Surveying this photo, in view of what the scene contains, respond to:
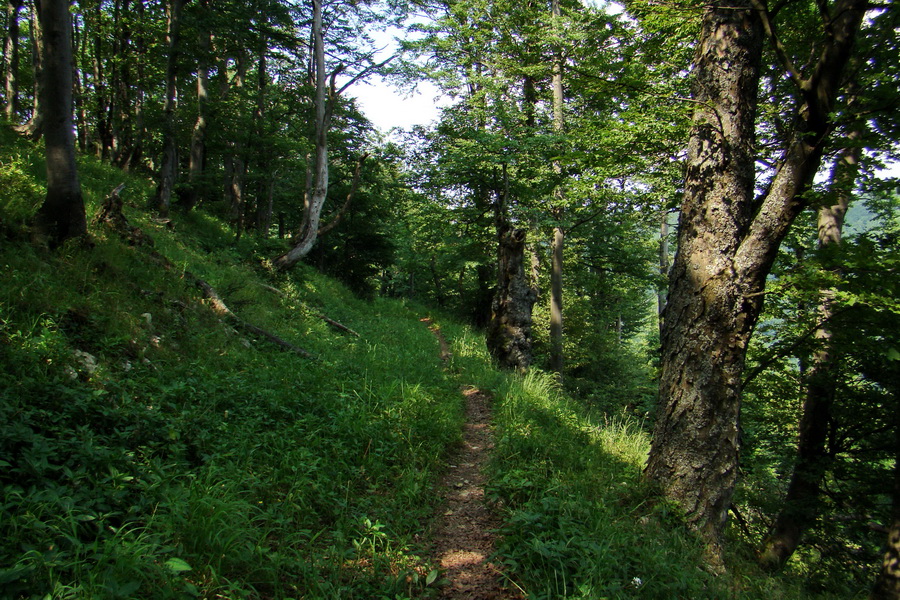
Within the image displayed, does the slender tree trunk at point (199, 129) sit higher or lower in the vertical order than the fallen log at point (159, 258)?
higher

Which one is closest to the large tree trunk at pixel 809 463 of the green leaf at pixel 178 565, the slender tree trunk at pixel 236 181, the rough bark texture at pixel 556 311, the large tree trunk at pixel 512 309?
the large tree trunk at pixel 512 309

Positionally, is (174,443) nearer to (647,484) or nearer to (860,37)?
(647,484)

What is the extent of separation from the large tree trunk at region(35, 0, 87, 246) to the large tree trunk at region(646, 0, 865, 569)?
24.7 feet

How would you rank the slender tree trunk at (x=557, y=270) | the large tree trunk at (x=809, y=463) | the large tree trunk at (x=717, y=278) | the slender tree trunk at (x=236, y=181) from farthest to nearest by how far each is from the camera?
the slender tree trunk at (x=236, y=181)
the slender tree trunk at (x=557, y=270)
the large tree trunk at (x=809, y=463)
the large tree trunk at (x=717, y=278)

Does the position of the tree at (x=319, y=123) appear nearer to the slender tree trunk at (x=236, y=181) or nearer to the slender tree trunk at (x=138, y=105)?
the slender tree trunk at (x=236, y=181)

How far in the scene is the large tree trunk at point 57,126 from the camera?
5.19 meters

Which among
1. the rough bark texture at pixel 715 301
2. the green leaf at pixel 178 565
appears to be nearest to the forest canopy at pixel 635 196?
the rough bark texture at pixel 715 301

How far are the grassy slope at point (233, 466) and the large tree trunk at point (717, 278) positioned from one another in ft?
1.97

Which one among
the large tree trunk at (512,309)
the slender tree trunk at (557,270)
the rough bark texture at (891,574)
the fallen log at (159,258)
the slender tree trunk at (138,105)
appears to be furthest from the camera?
the slender tree trunk at (557,270)

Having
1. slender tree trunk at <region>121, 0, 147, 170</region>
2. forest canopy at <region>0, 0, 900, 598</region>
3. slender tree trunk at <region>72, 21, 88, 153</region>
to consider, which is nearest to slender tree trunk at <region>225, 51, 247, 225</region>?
forest canopy at <region>0, 0, 900, 598</region>

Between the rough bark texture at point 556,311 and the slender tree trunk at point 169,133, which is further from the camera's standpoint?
the rough bark texture at point 556,311

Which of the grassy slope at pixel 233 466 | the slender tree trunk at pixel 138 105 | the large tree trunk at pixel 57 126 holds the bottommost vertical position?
the grassy slope at pixel 233 466

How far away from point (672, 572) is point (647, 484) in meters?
1.27

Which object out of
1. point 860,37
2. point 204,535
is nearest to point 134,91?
point 204,535
